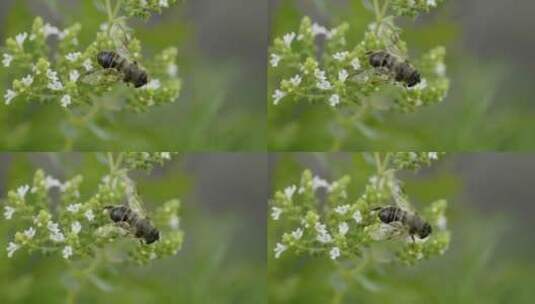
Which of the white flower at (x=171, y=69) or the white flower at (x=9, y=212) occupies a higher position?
the white flower at (x=171, y=69)

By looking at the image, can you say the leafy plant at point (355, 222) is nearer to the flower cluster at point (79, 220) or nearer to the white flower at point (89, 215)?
the flower cluster at point (79, 220)

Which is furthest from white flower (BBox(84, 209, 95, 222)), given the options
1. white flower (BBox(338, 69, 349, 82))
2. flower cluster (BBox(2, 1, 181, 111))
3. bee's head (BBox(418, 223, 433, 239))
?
bee's head (BBox(418, 223, 433, 239))

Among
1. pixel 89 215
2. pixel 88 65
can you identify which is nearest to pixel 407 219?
pixel 89 215

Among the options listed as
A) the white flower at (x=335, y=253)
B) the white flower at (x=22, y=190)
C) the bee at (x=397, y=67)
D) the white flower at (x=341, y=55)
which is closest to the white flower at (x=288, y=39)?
the white flower at (x=341, y=55)

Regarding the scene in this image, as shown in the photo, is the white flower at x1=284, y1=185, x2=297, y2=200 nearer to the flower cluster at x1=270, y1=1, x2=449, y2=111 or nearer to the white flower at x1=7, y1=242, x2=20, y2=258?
the flower cluster at x1=270, y1=1, x2=449, y2=111

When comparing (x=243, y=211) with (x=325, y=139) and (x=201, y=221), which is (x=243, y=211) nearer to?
(x=201, y=221)

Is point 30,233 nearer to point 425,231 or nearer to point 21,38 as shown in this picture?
point 21,38
